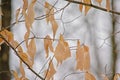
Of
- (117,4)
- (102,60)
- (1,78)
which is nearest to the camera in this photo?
(1,78)

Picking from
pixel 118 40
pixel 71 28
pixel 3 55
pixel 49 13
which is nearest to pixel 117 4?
pixel 118 40

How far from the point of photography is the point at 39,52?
5.00m

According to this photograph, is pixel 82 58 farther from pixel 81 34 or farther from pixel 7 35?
pixel 81 34

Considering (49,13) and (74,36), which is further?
(74,36)

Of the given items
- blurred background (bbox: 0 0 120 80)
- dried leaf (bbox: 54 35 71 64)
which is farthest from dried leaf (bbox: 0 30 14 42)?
blurred background (bbox: 0 0 120 80)

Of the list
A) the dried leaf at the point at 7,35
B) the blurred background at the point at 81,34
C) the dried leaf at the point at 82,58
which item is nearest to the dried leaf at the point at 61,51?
the dried leaf at the point at 82,58

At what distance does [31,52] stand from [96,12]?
4.48 meters

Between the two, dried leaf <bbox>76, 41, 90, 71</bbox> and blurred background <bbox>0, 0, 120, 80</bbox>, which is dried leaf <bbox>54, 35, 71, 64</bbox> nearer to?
dried leaf <bbox>76, 41, 90, 71</bbox>

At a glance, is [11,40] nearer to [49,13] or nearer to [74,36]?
[49,13]

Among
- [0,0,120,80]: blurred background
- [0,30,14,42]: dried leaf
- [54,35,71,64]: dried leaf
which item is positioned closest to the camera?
[54,35,71,64]: dried leaf

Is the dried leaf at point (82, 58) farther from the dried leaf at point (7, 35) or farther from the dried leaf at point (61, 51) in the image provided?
the dried leaf at point (7, 35)

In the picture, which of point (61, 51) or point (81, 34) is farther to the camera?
point (81, 34)

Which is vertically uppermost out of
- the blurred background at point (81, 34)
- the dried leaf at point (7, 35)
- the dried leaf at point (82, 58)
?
the dried leaf at point (7, 35)

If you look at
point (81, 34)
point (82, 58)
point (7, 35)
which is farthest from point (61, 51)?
point (81, 34)
